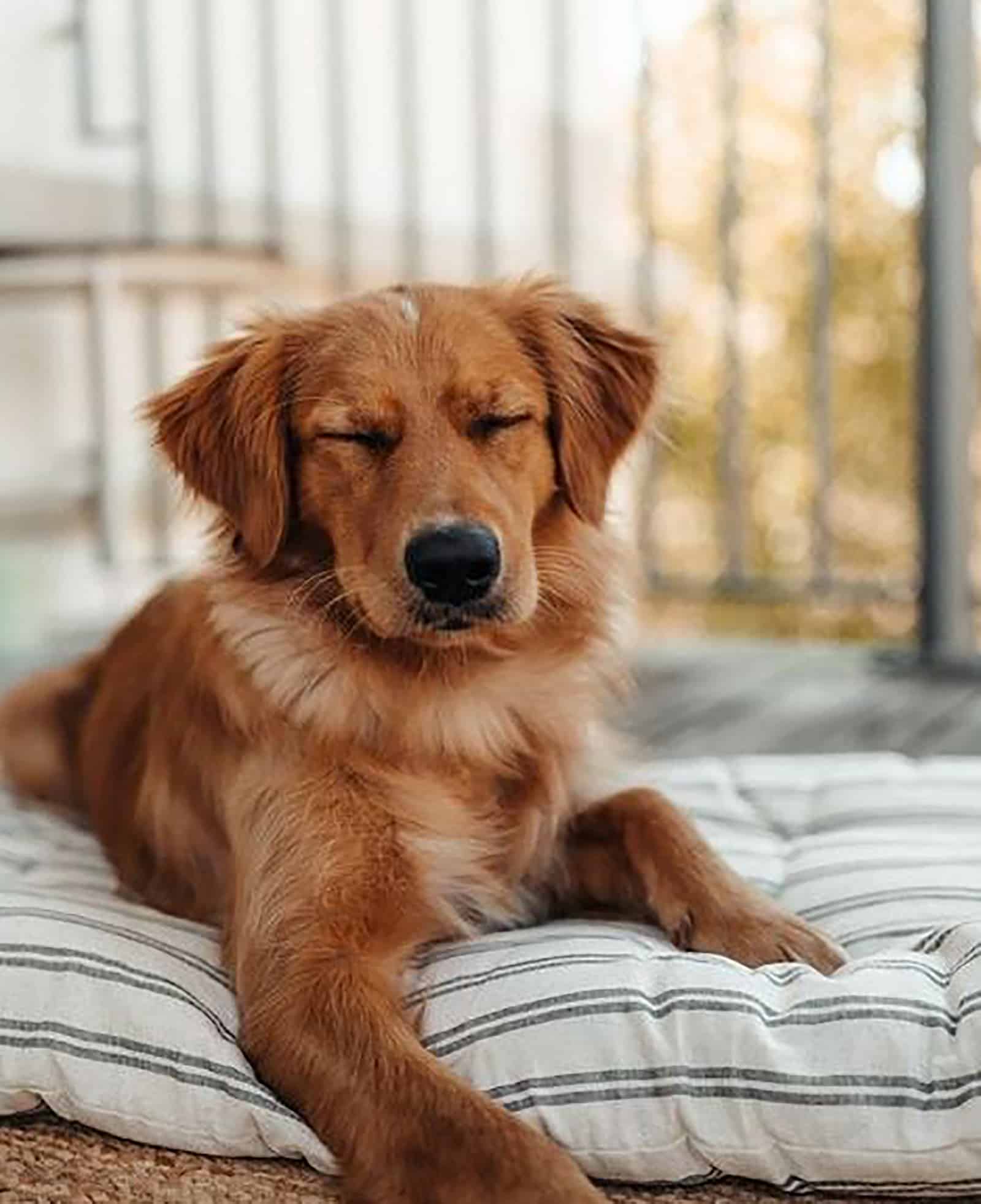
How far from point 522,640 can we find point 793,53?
4062 millimetres

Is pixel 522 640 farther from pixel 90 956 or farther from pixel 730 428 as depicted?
pixel 730 428

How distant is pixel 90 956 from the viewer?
1854 mm

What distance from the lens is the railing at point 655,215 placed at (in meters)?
4.24

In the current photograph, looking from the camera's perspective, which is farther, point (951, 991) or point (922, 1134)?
point (951, 991)

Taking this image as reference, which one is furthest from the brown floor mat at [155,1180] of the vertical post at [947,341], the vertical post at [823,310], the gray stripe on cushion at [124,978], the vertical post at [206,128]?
the vertical post at [206,128]

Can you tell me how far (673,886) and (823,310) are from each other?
2.95 m

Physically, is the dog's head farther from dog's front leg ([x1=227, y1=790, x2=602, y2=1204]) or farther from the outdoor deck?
the outdoor deck

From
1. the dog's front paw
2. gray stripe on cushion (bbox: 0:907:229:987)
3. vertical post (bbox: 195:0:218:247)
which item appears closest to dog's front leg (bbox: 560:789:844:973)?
the dog's front paw

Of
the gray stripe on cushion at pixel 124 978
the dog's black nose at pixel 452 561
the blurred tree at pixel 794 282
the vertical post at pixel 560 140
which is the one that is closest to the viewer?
the gray stripe on cushion at pixel 124 978

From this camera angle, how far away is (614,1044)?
5.52 ft

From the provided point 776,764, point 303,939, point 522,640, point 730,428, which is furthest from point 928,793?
point 730,428

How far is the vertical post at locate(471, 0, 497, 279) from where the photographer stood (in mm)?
5336

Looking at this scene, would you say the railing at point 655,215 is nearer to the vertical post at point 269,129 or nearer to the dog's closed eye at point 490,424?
the vertical post at point 269,129

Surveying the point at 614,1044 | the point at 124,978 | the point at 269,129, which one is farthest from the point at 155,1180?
the point at 269,129
